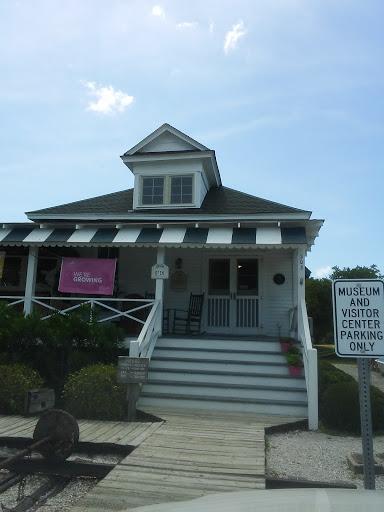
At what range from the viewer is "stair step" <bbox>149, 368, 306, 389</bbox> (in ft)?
27.7

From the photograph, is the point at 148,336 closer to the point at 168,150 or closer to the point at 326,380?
the point at 326,380

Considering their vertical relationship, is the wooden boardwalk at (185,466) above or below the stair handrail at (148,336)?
below

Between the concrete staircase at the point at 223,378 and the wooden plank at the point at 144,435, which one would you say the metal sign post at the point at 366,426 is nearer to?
the wooden plank at the point at 144,435

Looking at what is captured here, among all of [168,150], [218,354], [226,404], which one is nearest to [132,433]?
[226,404]

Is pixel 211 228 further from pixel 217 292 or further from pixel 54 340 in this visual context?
pixel 54 340

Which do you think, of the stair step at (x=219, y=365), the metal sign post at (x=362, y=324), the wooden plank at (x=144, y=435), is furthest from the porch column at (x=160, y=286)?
the metal sign post at (x=362, y=324)

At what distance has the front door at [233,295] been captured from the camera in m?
12.2

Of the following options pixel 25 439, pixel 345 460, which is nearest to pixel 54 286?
pixel 25 439

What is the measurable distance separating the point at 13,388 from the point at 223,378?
3730 millimetres

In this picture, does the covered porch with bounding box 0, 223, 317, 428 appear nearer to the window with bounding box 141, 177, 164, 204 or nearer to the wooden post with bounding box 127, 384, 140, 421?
the window with bounding box 141, 177, 164, 204

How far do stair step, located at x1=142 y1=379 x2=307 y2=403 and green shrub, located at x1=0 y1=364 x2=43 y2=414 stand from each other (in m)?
2.07

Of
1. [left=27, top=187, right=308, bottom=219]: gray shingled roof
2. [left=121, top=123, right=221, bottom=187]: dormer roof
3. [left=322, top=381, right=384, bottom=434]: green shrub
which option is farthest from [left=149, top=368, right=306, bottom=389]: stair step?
[left=121, top=123, right=221, bottom=187]: dormer roof

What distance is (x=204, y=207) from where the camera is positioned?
13.4 metres

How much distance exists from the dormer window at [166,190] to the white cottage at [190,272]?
31 mm
